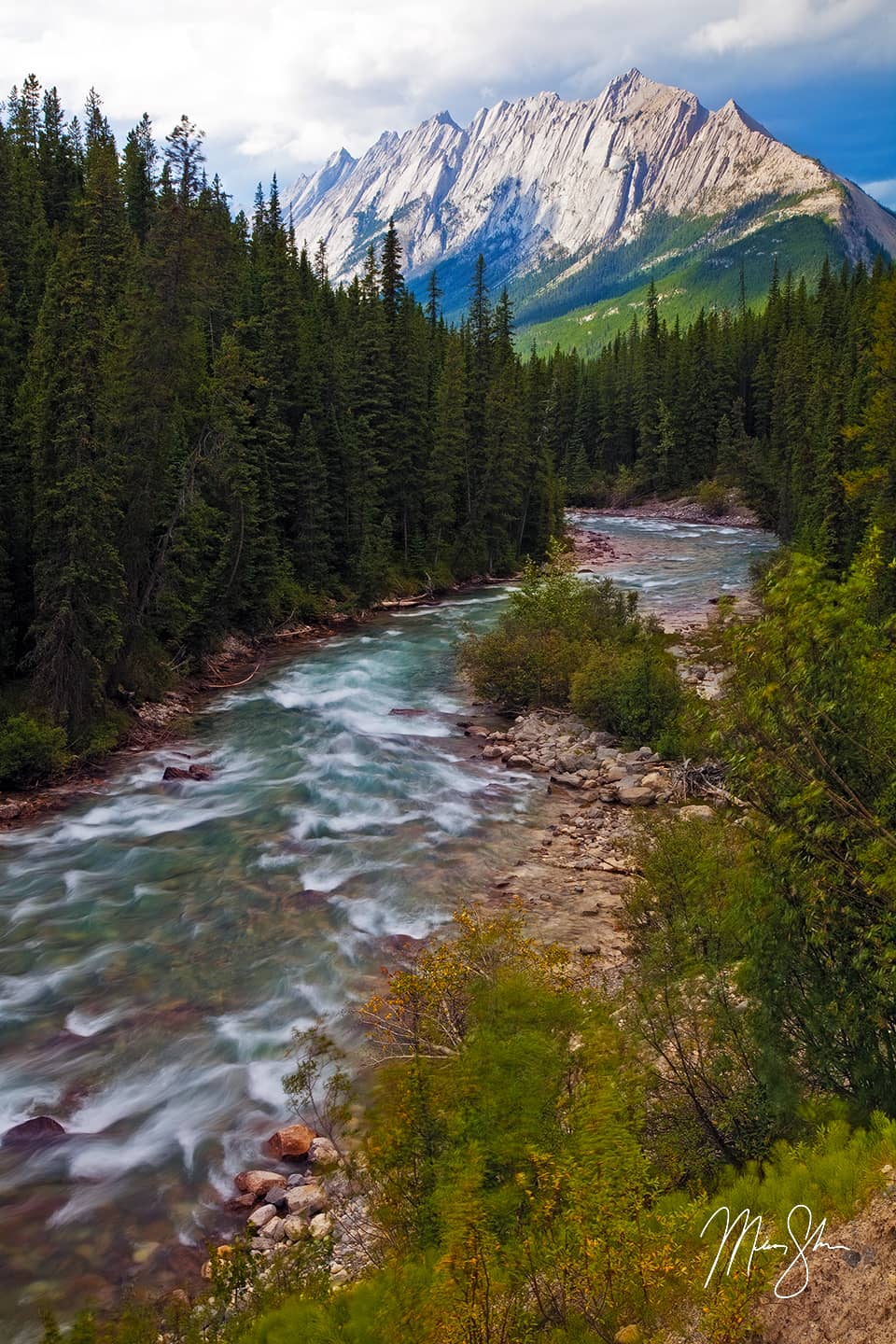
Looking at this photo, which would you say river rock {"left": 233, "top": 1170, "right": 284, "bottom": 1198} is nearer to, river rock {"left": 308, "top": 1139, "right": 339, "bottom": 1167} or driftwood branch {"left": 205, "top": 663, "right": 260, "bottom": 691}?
river rock {"left": 308, "top": 1139, "right": 339, "bottom": 1167}

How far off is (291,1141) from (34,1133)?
3.22m

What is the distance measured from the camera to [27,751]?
1991 cm

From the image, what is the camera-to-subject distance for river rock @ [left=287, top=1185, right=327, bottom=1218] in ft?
29.0

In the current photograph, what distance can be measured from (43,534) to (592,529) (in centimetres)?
6271

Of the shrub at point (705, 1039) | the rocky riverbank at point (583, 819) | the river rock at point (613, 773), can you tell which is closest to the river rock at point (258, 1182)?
the rocky riverbank at point (583, 819)

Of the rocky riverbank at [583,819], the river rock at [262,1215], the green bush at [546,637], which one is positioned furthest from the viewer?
the green bush at [546,637]

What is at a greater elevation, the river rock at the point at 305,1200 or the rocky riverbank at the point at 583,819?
the rocky riverbank at the point at 583,819

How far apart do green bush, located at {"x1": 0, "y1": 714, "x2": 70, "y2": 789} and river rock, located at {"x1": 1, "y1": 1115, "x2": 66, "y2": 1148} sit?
35.5 feet

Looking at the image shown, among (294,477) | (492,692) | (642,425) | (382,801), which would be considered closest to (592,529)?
(642,425)

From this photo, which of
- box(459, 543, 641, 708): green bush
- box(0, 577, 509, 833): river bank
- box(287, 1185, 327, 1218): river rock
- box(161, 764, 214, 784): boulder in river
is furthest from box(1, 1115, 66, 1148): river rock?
box(459, 543, 641, 708): green bush

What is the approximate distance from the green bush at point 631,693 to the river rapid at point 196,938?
367cm
